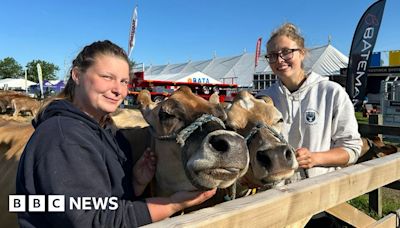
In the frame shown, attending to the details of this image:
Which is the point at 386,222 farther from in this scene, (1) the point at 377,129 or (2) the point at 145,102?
(1) the point at 377,129

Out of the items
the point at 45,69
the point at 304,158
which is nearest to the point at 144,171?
the point at 304,158

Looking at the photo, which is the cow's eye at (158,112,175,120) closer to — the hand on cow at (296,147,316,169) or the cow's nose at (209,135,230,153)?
the cow's nose at (209,135,230,153)

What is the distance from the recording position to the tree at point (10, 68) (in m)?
81.4

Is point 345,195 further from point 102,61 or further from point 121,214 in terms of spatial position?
point 102,61

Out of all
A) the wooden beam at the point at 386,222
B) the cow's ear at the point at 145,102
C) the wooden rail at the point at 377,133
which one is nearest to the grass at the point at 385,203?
the wooden rail at the point at 377,133

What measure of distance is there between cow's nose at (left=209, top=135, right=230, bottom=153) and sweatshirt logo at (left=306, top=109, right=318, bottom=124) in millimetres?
1395

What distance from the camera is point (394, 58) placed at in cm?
2809

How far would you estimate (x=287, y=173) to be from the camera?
2266 mm

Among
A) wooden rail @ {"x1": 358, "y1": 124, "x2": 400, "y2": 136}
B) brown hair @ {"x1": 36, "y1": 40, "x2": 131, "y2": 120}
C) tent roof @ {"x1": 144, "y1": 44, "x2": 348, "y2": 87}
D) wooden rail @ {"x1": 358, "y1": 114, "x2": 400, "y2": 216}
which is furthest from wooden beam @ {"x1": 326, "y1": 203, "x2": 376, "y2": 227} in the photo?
tent roof @ {"x1": 144, "y1": 44, "x2": 348, "y2": 87}

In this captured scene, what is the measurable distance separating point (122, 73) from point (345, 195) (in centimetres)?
149

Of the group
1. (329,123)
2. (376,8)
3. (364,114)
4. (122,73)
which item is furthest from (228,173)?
(364,114)

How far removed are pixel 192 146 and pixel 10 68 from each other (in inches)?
3572

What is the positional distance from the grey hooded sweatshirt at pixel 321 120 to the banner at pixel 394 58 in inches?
1113

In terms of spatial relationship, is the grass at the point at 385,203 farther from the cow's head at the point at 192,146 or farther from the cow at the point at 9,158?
the cow at the point at 9,158
